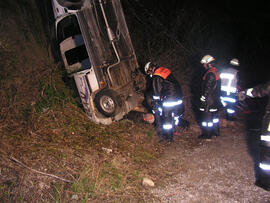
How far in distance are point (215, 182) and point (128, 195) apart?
1.38m

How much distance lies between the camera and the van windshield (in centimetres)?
581

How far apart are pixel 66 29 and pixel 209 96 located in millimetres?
3858

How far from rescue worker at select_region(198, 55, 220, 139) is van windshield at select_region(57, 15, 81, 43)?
3.23m

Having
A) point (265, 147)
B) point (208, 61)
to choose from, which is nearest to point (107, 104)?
point (208, 61)

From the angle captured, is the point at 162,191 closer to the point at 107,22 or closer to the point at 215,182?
the point at 215,182

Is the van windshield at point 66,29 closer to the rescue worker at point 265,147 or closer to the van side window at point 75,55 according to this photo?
the van side window at point 75,55

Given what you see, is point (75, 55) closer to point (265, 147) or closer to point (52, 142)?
point (52, 142)

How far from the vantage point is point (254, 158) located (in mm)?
4270

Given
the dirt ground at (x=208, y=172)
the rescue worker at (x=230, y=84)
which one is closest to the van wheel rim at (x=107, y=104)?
the dirt ground at (x=208, y=172)

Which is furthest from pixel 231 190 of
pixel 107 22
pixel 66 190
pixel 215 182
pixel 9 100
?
pixel 9 100

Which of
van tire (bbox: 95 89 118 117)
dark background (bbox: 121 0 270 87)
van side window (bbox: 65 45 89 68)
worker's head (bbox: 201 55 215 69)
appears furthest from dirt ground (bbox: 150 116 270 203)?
dark background (bbox: 121 0 270 87)

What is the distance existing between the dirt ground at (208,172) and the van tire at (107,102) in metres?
1.41

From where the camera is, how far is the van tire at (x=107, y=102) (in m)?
4.94

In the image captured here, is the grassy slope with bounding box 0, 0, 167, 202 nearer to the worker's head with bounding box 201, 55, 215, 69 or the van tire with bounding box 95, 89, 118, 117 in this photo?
the van tire with bounding box 95, 89, 118, 117
